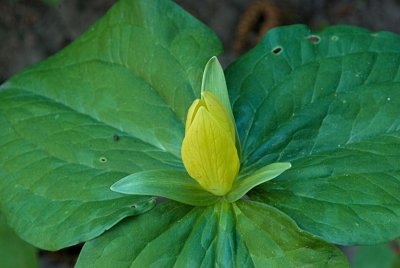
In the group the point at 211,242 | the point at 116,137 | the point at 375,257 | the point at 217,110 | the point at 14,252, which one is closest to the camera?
the point at 217,110

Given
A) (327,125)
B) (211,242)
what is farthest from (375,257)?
(211,242)

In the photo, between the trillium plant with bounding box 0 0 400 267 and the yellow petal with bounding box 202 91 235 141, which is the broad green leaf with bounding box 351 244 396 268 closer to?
the trillium plant with bounding box 0 0 400 267

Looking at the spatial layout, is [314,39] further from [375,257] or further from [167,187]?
[375,257]

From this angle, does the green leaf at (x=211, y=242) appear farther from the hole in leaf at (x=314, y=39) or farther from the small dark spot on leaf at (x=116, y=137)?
the hole in leaf at (x=314, y=39)

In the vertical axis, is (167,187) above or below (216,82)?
below

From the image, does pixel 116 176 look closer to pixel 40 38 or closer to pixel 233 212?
pixel 233 212

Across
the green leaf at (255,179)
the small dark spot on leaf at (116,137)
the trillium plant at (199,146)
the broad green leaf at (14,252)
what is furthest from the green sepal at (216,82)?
the broad green leaf at (14,252)
